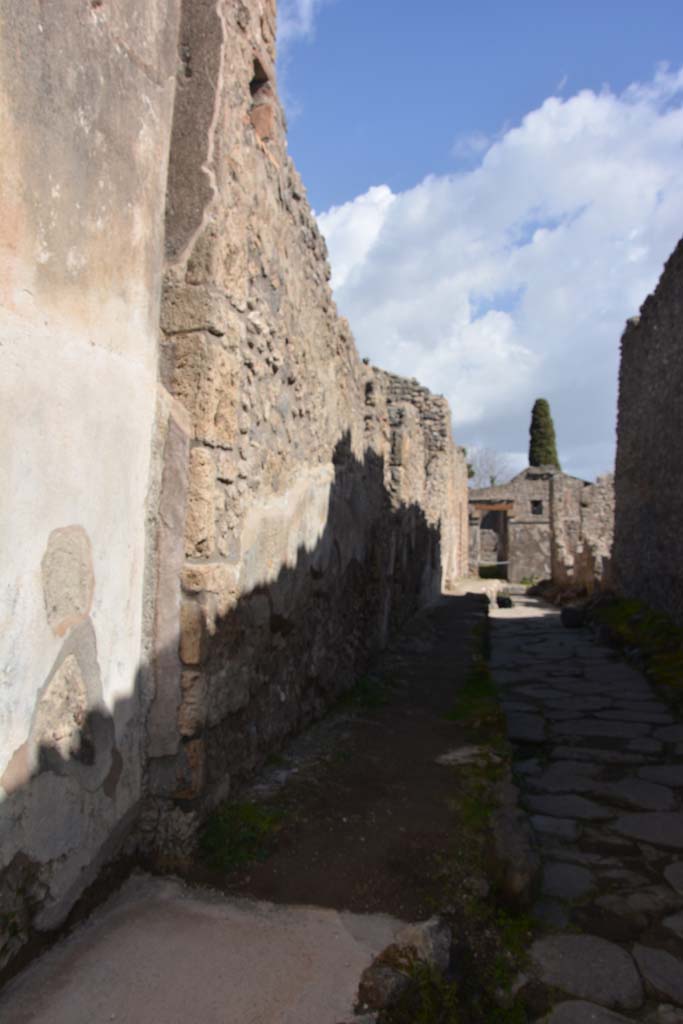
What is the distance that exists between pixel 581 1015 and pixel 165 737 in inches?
54.4

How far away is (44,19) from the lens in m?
1.77

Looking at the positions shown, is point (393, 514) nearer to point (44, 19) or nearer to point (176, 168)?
point (176, 168)

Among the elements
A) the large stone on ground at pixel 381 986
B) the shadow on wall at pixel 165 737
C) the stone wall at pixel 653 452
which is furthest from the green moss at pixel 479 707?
the stone wall at pixel 653 452

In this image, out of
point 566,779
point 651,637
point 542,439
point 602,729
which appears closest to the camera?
point 566,779

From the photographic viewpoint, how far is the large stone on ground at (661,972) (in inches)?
79.1

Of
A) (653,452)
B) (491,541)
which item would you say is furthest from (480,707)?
(491,541)

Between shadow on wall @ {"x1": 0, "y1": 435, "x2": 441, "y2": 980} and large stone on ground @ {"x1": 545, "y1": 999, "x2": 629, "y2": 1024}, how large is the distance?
116 centimetres

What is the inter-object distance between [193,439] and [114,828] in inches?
47.7

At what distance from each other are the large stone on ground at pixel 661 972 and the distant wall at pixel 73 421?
A: 1566mm

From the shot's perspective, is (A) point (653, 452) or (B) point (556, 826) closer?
(B) point (556, 826)

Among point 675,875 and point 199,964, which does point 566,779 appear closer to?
point 675,875

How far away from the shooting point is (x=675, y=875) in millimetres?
2760

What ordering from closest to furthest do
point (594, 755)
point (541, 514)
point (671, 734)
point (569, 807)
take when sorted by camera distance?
point (569, 807) < point (594, 755) < point (671, 734) < point (541, 514)

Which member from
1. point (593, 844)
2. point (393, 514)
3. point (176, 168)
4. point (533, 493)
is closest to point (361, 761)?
point (593, 844)
